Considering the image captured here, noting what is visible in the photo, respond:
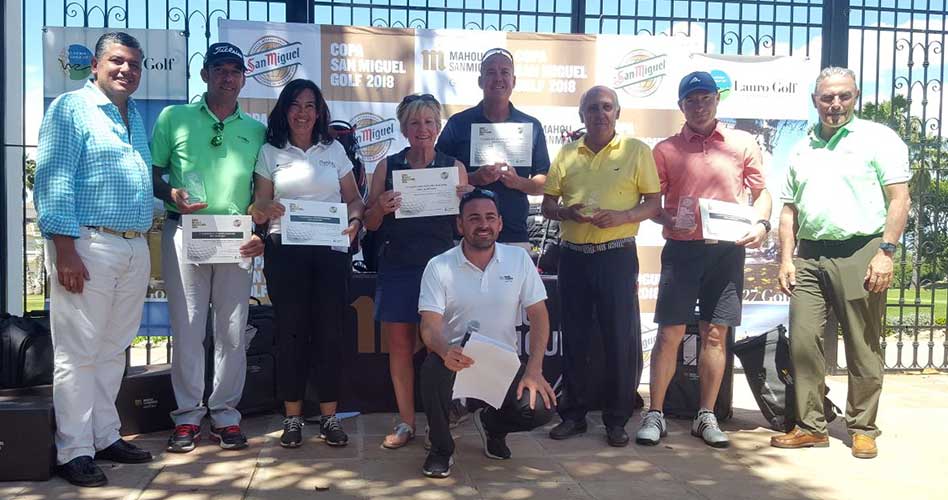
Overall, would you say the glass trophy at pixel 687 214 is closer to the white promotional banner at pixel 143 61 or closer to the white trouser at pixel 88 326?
the white trouser at pixel 88 326

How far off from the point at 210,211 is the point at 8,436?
1.39 m

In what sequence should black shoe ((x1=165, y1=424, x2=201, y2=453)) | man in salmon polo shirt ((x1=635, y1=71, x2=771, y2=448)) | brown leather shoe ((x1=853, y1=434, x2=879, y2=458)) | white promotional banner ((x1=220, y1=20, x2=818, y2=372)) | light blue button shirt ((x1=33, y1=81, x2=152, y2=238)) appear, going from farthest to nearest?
white promotional banner ((x1=220, y1=20, x2=818, y2=372))
man in salmon polo shirt ((x1=635, y1=71, x2=771, y2=448))
brown leather shoe ((x1=853, y1=434, x2=879, y2=458))
black shoe ((x1=165, y1=424, x2=201, y2=453))
light blue button shirt ((x1=33, y1=81, x2=152, y2=238))

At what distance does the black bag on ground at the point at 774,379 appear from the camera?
4648 millimetres

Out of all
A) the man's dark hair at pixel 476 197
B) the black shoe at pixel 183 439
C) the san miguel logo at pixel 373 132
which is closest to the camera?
the man's dark hair at pixel 476 197

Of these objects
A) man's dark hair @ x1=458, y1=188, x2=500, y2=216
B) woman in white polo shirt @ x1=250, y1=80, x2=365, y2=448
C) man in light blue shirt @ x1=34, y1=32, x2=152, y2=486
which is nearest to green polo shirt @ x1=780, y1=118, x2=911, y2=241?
man's dark hair @ x1=458, y1=188, x2=500, y2=216

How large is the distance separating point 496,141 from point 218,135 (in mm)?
1556

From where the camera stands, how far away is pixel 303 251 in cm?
408

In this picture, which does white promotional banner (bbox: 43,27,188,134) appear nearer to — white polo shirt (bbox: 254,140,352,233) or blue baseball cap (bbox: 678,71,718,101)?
white polo shirt (bbox: 254,140,352,233)

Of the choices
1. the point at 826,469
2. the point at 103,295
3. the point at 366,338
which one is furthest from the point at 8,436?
the point at 826,469

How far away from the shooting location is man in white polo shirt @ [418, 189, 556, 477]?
12.2 ft

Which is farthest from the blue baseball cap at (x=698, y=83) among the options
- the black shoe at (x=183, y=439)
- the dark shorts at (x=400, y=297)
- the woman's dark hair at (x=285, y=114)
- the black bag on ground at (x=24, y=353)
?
the black bag on ground at (x=24, y=353)

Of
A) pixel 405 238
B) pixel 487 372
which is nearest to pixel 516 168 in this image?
pixel 405 238

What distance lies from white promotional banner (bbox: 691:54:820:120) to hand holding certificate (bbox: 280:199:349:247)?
381cm

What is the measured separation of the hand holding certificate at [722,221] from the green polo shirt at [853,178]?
1.25ft
